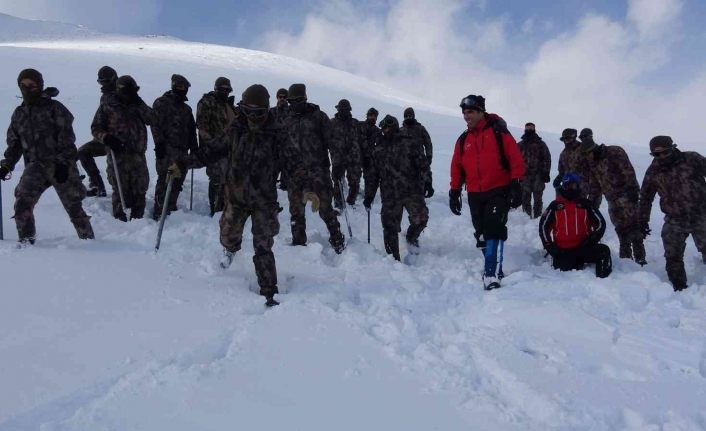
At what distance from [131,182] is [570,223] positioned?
5885 millimetres

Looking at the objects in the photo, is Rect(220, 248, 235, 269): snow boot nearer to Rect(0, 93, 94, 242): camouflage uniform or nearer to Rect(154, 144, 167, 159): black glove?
Rect(0, 93, 94, 242): camouflage uniform

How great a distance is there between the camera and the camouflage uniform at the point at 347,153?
7.17 m

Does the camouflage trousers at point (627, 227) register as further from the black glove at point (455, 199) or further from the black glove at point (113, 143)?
the black glove at point (113, 143)

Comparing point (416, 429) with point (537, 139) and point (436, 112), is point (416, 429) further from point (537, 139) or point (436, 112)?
point (436, 112)

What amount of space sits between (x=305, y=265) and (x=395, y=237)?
61.3 inches

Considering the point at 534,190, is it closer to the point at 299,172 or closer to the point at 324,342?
the point at 299,172

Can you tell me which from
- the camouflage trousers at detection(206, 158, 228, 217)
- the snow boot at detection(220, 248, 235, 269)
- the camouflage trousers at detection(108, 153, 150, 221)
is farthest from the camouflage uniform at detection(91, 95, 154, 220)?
the snow boot at detection(220, 248, 235, 269)

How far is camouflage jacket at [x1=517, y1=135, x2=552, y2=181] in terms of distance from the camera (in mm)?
10711

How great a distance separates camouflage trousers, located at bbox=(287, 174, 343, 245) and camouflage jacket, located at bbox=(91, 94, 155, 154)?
7.38 feet

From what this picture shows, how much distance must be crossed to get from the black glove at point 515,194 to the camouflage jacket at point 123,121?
4895 millimetres

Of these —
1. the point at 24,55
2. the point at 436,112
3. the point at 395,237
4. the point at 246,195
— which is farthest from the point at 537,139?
the point at 24,55

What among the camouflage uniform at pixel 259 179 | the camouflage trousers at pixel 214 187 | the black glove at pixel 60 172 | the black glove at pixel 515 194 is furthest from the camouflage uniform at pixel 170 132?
the black glove at pixel 515 194

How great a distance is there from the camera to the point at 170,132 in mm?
7250

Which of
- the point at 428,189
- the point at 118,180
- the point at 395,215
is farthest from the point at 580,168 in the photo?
the point at 118,180
